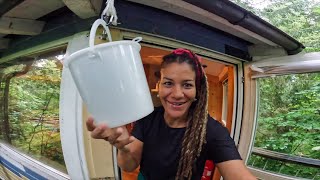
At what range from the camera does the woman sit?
143 cm

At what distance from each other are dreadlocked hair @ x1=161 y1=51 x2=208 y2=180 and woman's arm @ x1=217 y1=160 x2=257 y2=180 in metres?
0.15

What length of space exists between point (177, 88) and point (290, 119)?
5.38 meters

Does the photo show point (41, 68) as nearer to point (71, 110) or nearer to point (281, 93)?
point (71, 110)

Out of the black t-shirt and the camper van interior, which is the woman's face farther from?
the camper van interior

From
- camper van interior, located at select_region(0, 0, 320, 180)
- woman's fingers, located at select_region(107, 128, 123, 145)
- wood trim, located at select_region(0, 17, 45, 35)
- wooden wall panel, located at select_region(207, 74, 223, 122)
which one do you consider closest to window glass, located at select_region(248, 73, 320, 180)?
camper van interior, located at select_region(0, 0, 320, 180)

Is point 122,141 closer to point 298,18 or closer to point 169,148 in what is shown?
point 169,148

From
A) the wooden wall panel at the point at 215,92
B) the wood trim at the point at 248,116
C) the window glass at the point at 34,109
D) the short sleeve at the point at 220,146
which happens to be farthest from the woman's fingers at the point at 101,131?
the wooden wall panel at the point at 215,92

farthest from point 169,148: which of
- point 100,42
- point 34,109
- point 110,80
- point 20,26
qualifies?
point 34,109

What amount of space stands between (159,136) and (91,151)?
2.03 feet

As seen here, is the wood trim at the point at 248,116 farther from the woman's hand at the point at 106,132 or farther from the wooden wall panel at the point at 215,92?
the woman's hand at the point at 106,132

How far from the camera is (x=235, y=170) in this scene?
139 centimetres

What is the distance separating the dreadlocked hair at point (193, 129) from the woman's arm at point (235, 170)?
0.50 ft

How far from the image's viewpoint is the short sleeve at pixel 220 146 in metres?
1.43

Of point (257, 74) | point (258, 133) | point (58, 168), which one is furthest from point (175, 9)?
point (258, 133)
